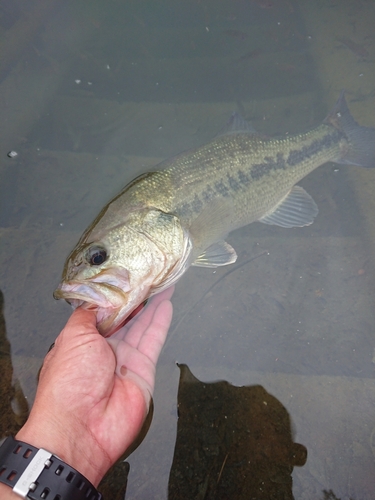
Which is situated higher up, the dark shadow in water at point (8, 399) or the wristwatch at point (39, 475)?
the wristwatch at point (39, 475)

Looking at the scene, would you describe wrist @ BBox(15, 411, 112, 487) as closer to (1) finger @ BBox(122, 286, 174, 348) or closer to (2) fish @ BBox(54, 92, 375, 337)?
(2) fish @ BBox(54, 92, 375, 337)

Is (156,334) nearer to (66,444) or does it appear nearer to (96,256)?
(96,256)

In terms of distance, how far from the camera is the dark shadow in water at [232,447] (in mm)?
2121

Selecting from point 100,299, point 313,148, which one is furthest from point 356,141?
point 100,299

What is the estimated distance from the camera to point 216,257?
2.73 metres

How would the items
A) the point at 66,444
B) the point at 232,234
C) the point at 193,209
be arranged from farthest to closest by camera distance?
1. the point at 232,234
2. the point at 193,209
3. the point at 66,444

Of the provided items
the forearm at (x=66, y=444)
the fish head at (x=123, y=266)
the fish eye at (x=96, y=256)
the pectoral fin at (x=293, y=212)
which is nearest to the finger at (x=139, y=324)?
the fish head at (x=123, y=266)

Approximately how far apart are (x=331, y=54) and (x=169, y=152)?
2.93 meters

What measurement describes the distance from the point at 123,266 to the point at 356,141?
9.26ft

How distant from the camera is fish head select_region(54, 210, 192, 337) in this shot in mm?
1875

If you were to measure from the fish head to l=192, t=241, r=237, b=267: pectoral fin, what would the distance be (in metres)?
0.28

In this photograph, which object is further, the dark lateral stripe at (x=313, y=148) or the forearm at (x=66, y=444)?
the dark lateral stripe at (x=313, y=148)

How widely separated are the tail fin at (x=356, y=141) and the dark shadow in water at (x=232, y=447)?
8.23 feet

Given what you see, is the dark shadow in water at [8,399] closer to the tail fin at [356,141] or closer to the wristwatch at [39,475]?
the wristwatch at [39,475]
